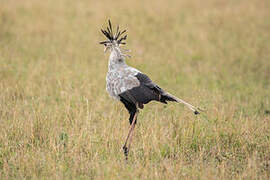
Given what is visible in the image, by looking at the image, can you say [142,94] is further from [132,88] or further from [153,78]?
[153,78]

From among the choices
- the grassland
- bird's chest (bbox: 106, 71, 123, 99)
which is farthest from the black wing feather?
the grassland

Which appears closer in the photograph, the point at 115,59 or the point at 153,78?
the point at 115,59

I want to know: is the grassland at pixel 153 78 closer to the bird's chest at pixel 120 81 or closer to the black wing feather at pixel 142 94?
the black wing feather at pixel 142 94

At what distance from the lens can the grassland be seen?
184 inches

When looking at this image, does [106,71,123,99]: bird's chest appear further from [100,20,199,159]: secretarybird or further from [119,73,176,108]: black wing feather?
[119,73,176,108]: black wing feather

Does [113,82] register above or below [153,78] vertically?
above

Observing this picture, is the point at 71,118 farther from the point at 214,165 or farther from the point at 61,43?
the point at 61,43

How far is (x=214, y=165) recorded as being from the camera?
4.62 metres

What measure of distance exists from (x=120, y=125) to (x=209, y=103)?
4.83 ft

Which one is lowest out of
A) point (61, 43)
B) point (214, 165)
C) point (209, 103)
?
point (214, 165)

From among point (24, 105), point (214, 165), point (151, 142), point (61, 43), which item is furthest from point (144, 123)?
point (61, 43)

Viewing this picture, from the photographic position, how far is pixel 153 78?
8.59 metres

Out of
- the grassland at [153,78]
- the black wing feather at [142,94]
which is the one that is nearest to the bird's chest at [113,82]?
the black wing feather at [142,94]

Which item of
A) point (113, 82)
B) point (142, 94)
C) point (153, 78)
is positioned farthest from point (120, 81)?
point (153, 78)
